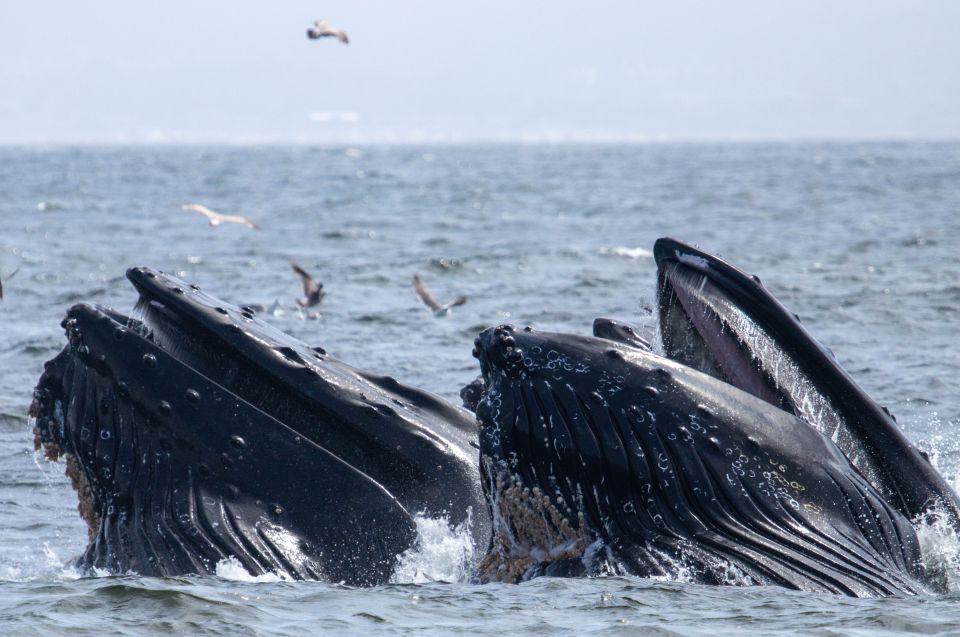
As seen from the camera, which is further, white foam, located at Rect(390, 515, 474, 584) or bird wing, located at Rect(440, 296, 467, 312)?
bird wing, located at Rect(440, 296, 467, 312)

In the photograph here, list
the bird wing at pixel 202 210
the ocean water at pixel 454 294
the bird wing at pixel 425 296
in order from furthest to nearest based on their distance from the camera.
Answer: the bird wing at pixel 202 210 → the bird wing at pixel 425 296 → the ocean water at pixel 454 294

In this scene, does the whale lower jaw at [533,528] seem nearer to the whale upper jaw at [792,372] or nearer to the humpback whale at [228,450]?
the humpback whale at [228,450]

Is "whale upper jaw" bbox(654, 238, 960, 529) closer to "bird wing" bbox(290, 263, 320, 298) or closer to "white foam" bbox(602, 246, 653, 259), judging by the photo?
"bird wing" bbox(290, 263, 320, 298)

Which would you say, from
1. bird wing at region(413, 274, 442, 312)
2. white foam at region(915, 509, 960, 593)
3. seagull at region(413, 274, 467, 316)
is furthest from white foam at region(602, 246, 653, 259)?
white foam at region(915, 509, 960, 593)

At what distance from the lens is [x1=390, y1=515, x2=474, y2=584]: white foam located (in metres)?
7.16

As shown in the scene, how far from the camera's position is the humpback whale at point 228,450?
7.02m

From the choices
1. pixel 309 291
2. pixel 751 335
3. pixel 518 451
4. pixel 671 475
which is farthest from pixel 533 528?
pixel 309 291

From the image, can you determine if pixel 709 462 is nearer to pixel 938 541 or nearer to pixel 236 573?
pixel 938 541

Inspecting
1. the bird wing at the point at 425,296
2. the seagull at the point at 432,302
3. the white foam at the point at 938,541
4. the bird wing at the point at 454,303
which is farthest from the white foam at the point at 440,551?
the bird wing at the point at 425,296

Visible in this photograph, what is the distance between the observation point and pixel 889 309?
64.0 feet

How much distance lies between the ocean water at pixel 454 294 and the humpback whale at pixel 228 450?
15cm

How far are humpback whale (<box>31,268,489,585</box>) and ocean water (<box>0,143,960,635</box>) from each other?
0.15 metres

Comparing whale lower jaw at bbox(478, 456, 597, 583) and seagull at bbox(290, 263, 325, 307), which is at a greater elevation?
whale lower jaw at bbox(478, 456, 597, 583)

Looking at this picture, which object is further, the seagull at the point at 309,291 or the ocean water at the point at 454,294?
the seagull at the point at 309,291
